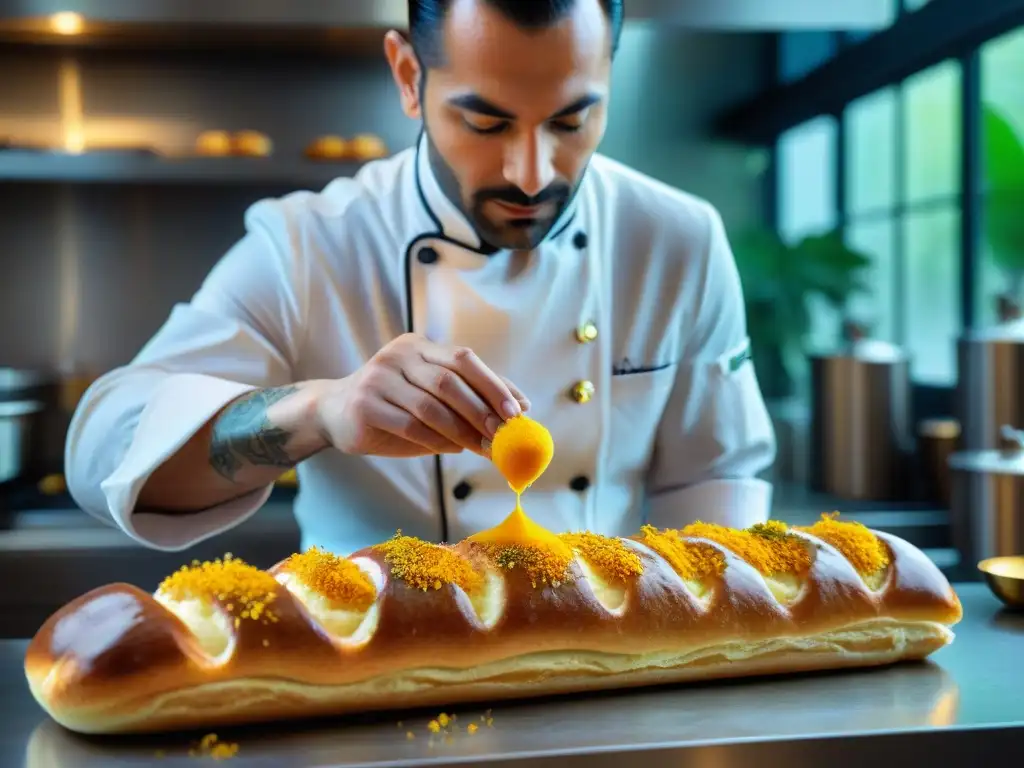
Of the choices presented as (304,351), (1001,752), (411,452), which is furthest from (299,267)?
(1001,752)

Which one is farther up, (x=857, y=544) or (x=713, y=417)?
(x=713, y=417)

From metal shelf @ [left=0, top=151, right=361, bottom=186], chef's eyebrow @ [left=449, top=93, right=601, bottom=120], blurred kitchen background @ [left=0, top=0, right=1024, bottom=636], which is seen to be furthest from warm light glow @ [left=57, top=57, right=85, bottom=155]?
chef's eyebrow @ [left=449, top=93, right=601, bottom=120]

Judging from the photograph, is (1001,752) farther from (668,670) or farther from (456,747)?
(456,747)

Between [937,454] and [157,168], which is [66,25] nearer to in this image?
[157,168]

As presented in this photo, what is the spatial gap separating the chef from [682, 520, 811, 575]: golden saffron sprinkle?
300mm

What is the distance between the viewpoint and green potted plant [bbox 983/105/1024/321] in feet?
10.4

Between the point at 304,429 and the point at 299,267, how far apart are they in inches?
18.5

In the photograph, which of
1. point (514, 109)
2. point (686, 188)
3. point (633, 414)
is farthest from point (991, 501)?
point (686, 188)

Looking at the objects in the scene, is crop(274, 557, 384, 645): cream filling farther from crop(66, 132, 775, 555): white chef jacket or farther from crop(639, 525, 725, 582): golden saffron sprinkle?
crop(66, 132, 775, 555): white chef jacket

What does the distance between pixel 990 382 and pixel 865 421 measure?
0.62 meters

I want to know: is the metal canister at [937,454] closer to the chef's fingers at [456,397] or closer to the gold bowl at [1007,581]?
the gold bowl at [1007,581]

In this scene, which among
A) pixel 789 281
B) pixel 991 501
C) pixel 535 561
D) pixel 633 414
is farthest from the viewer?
pixel 789 281

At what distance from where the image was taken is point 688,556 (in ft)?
3.92

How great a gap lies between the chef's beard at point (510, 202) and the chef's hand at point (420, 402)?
351 mm
